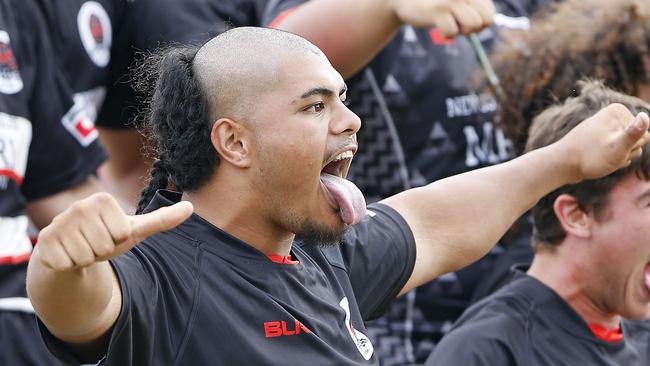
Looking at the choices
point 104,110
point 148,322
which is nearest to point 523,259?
point 104,110

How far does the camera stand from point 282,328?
7.29 ft

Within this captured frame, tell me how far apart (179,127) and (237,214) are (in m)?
→ 0.21

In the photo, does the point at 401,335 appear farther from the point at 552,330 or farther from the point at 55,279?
the point at 55,279

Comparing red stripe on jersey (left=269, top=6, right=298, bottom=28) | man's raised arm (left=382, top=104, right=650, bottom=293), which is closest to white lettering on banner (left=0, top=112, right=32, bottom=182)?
red stripe on jersey (left=269, top=6, right=298, bottom=28)

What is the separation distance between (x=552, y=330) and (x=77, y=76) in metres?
1.56

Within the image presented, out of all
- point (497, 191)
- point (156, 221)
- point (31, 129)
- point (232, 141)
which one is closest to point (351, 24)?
point (497, 191)

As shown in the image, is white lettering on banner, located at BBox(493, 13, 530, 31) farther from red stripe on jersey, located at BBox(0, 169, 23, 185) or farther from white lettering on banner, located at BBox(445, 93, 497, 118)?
red stripe on jersey, located at BBox(0, 169, 23, 185)

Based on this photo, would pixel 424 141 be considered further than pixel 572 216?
Yes

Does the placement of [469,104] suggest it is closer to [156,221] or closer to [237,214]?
[237,214]

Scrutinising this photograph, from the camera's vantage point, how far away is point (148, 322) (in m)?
2.01

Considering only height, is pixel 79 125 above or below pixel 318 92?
below

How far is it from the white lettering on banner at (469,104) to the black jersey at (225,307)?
142 centimetres

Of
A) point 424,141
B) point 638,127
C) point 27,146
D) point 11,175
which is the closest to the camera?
point 638,127

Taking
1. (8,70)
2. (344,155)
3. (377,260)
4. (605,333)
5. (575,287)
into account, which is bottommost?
(605,333)
